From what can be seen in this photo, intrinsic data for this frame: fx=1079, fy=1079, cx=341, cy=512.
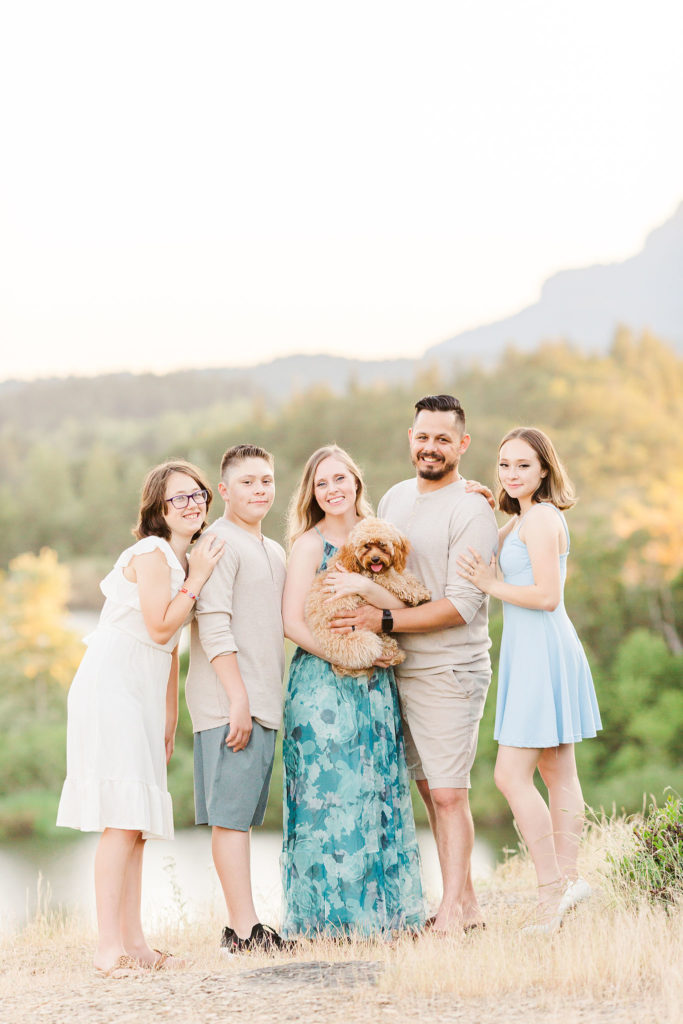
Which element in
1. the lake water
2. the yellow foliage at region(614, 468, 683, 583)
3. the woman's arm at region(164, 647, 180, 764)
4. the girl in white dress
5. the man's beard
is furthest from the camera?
the yellow foliage at region(614, 468, 683, 583)

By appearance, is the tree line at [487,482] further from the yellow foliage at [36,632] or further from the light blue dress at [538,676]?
the light blue dress at [538,676]

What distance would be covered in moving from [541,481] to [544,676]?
922 mm

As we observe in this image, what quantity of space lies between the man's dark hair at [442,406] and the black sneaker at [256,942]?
250cm

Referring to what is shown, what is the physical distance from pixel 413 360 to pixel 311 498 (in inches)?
1847

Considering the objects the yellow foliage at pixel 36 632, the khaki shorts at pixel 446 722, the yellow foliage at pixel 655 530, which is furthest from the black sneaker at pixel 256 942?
the yellow foliage at pixel 655 530

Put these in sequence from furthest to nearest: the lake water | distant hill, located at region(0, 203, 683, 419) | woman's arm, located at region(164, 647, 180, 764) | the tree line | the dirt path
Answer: distant hill, located at region(0, 203, 683, 419) < the tree line < the lake water < woman's arm, located at region(164, 647, 180, 764) < the dirt path

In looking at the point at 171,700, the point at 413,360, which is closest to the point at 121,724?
the point at 171,700

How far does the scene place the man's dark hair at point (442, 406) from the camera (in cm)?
510

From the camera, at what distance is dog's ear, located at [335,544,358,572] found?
5012 mm

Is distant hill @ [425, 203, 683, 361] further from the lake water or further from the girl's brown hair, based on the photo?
the girl's brown hair

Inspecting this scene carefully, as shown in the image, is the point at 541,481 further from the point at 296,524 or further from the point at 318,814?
the point at 318,814


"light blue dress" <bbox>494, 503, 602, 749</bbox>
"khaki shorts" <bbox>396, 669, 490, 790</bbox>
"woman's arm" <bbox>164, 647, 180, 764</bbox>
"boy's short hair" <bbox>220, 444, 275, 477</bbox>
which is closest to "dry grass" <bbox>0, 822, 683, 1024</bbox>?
"khaki shorts" <bbox>396, 669, 490, 790</bbox>

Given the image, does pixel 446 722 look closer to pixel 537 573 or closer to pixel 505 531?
pixel 537 573

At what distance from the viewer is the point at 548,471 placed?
5.13 metres
